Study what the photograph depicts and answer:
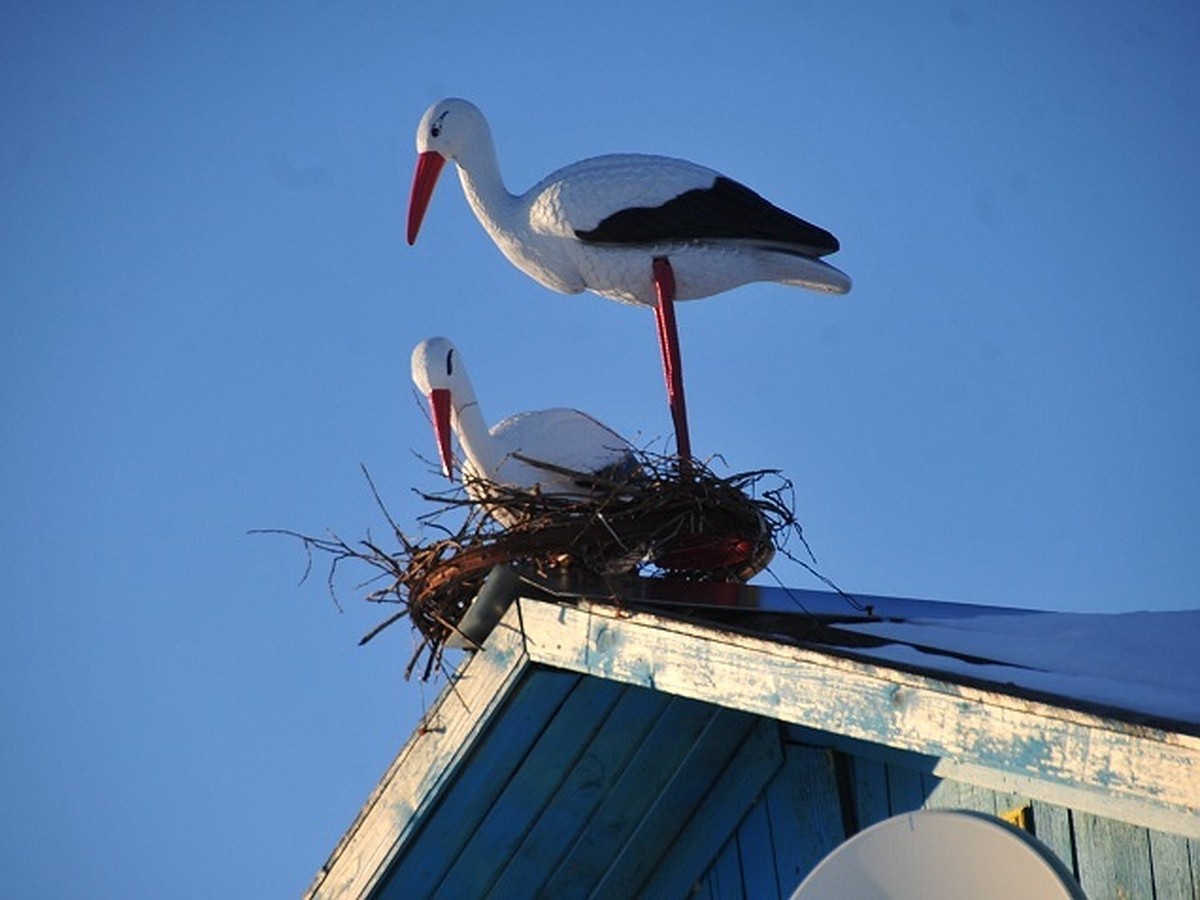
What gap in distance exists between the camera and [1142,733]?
3.33 meters

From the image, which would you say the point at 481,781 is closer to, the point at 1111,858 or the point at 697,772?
the point at 697,772

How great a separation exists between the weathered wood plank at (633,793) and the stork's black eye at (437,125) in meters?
2.63

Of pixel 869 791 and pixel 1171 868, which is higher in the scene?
pixel 869 791

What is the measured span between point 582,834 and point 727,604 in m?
0.71

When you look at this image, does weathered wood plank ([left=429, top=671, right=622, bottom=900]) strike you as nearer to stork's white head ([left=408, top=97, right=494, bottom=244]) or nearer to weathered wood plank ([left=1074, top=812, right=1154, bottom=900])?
weathered wood plank ([left=1074, top=812, right=1154, bottom=900])

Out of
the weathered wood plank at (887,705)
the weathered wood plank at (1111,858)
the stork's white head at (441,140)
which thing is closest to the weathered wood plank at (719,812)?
the weathered wood plank at (887,705)

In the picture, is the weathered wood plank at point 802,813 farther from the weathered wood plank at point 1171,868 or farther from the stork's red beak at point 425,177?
the stork's red beak at point 425,177

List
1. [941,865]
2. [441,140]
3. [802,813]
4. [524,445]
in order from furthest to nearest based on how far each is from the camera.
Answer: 1. [441,140]
2. [524,445]
3. [802,813]
4. [941,865]

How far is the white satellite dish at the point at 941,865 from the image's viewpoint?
337 centimetres

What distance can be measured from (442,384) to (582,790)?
1.80 m

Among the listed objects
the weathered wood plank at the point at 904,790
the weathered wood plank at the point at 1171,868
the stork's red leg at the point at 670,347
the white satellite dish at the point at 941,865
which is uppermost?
the stork's red leg at the point at 670,347

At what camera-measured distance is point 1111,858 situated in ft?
13.4

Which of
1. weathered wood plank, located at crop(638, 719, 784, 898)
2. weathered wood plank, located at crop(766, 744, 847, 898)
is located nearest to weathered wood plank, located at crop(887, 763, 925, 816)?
weathered wood plank, located at crop(766, 744, 847, 898)

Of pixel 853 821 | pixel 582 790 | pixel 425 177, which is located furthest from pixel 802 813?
pixel 425 177
